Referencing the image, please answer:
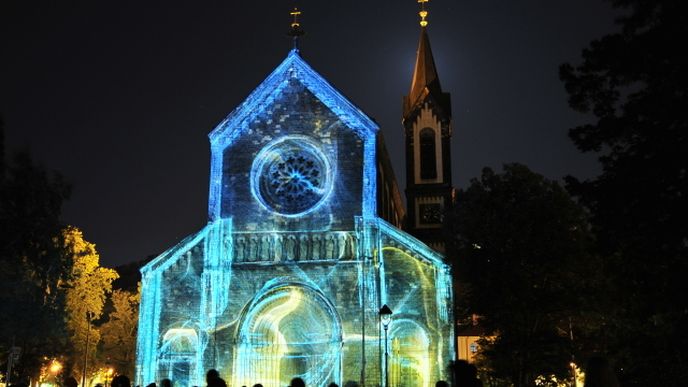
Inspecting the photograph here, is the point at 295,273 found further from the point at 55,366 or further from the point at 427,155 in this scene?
the point at 55,366

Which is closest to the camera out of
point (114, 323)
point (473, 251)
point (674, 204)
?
point (674, 204)

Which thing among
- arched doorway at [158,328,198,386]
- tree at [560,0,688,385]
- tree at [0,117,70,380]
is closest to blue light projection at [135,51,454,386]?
arched doorway at [158,328,198,386]

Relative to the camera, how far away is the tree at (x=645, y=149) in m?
17.1

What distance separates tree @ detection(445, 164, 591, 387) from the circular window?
6949 mm

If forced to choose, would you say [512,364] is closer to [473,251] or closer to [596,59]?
[473,251]

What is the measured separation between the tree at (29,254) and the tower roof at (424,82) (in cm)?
2914

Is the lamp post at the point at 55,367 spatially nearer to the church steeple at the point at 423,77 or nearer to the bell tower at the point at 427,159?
the bell tower at the point at 427,159

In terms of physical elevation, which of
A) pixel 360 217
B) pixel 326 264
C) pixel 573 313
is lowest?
pixel 573 313

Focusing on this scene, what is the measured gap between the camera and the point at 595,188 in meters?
18.4

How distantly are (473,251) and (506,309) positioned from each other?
3.29 meters

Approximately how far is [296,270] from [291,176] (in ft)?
15.2

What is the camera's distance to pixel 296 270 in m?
32.4

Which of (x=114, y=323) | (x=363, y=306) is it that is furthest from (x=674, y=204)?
(x=114, y=323)

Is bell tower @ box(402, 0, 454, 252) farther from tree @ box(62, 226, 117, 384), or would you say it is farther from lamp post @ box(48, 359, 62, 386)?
lamp post @ box(48, 359, 62, 386)
